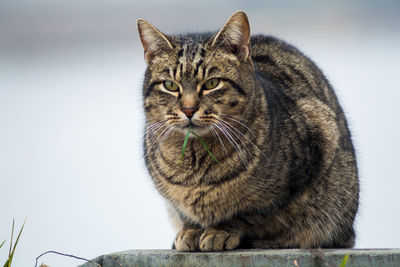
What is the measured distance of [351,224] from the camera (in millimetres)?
2998

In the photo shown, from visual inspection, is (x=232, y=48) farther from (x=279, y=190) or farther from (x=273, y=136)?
(x=279, y=190)

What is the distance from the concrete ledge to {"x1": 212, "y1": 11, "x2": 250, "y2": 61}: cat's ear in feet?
3.21

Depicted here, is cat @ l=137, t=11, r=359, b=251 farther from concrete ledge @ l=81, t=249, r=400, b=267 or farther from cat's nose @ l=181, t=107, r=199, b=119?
concrete ledge @ l=81, t=249, r=400, b=267

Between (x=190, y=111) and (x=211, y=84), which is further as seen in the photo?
(x=211, y=84)

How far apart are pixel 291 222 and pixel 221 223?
0.39 metres

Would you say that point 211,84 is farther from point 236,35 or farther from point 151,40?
point 151,40

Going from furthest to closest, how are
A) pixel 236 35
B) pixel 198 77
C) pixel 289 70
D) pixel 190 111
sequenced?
pixel 289 70 < pixel 236 35 < pixel 198 77 < pixel 190 111

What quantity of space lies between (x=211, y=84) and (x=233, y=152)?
0.37m

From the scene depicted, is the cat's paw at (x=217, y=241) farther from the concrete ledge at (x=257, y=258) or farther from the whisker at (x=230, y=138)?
the whisker at (x=230, y=138)

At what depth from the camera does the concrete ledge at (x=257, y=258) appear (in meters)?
2.08

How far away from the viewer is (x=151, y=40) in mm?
2709

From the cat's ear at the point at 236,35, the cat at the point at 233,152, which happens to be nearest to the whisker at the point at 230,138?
the cat at the point at 233,152

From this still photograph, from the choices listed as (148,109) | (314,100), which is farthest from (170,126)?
(314,100)

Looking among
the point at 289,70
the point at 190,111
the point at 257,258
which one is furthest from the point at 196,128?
the point at 289,70
